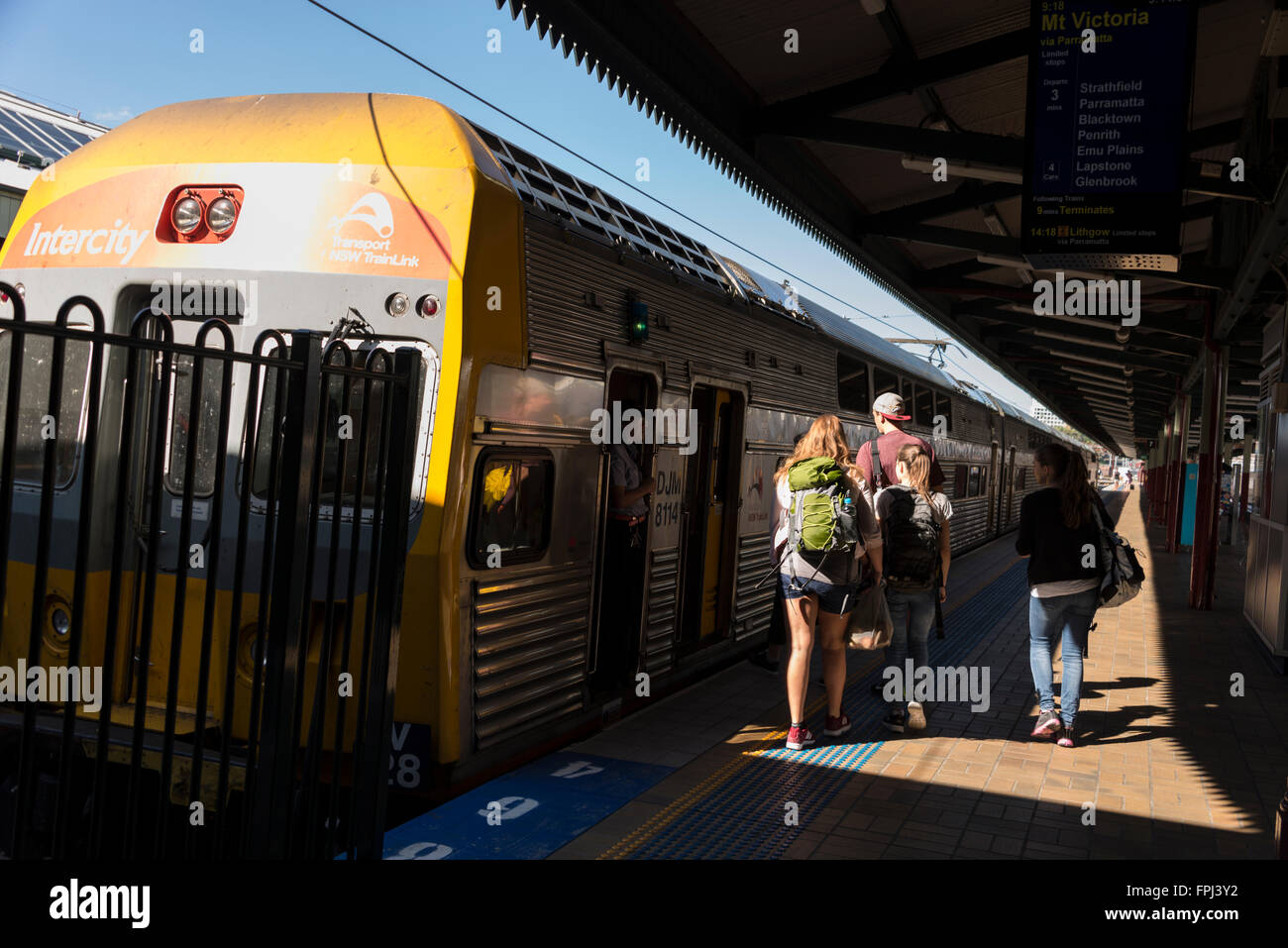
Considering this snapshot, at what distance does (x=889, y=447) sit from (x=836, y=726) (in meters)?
1.83

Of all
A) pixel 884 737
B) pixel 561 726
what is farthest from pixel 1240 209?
pixel 561 726

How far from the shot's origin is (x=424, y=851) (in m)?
4.31

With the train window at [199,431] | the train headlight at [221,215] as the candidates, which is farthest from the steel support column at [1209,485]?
the train window at [199,431]

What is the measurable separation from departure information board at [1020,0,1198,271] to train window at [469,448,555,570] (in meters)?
3.78

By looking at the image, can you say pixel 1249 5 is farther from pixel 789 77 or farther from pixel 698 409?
pixel 698 409

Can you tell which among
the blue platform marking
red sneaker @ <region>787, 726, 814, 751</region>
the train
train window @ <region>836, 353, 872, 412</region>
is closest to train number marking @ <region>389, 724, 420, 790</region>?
the train

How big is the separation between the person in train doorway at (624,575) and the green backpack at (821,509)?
93 cm

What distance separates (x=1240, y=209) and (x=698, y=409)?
21.5 ft

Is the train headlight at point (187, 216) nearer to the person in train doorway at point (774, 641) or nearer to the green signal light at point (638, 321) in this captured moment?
the green signal light at point (638, 321)

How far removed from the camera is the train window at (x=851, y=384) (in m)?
10.3

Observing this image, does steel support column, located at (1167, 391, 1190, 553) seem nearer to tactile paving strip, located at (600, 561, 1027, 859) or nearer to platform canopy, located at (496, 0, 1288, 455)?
platform canopy, located at (496, 0, 1288, 455)

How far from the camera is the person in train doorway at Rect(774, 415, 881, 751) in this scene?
19.5ft

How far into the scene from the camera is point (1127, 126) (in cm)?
639

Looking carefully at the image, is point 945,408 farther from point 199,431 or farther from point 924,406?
point 199,431
